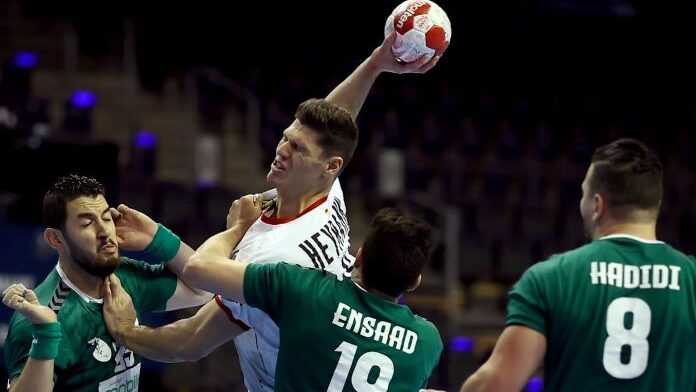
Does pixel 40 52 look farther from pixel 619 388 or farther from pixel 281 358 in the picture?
pixel 619 388

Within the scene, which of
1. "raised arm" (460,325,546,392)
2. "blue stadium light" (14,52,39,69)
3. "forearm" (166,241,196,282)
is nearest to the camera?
"raised arm" (460,325,546,392)

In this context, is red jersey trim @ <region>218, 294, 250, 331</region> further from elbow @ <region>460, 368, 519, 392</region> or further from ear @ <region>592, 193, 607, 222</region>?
ear @ <region>592, 193, 607, 222</region>

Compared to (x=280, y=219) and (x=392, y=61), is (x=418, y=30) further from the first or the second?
(x=280, y=219)

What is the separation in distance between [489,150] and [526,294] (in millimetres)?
12552

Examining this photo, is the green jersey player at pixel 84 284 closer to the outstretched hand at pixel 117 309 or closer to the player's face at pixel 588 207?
the outstretched hand at pixel 117 309

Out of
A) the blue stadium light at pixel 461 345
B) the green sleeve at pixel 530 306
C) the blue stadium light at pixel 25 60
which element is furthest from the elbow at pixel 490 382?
the blue stadium light at pixel 25 60

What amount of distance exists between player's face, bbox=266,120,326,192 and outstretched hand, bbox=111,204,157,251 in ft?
1.97

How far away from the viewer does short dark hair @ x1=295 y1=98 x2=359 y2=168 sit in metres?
4.75

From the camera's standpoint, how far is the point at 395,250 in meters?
4.06

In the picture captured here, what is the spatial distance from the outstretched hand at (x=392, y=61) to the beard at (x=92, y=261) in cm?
173

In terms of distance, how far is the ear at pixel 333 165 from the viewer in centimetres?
477

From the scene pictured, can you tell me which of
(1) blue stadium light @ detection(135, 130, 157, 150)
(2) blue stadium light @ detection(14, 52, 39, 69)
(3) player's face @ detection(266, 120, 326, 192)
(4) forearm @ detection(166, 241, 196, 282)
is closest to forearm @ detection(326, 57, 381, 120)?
(3) player's face @ detection(266, 120, 326, 192)

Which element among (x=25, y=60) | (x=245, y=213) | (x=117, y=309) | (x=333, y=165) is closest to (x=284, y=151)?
(x=333, y=165)

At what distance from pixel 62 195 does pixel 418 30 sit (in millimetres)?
1923
